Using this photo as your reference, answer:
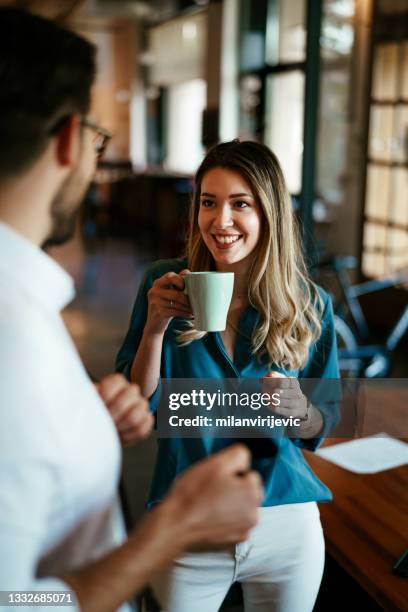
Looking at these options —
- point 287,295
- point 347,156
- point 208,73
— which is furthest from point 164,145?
point 287,295

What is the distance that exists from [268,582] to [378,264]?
4.69 meters

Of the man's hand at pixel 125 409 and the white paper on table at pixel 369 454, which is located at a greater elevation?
the man's hand at pixel 125 409

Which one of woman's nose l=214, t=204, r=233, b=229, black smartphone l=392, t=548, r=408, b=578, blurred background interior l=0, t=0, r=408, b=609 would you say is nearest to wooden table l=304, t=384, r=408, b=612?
black smartphone l=392, t=548, r=408, b=578

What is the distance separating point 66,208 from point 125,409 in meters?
0.23

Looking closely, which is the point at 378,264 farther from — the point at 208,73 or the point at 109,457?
the point at 109,457

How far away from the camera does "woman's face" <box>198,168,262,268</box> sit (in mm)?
1185

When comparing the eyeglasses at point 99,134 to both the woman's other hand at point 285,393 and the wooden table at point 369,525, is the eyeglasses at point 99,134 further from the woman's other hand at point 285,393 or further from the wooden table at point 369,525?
the wooden table at point 369,525

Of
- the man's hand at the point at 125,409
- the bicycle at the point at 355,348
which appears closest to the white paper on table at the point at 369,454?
the man's hand at the point at 125,409

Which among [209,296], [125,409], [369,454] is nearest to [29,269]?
[125,409]

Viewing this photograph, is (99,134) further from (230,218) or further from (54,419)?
(230,218)

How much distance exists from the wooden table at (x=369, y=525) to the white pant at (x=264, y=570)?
0.07m

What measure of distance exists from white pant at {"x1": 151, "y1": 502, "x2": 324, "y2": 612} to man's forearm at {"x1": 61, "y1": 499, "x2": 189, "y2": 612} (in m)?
0.56

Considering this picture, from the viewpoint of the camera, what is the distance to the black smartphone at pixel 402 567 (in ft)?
3.58

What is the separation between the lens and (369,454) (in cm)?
157
